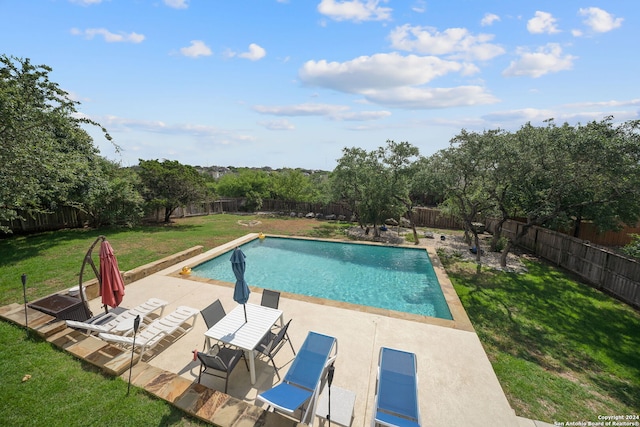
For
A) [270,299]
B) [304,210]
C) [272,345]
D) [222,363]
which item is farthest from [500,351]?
[304,210]

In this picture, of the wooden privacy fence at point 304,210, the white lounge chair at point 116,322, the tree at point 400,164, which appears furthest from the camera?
the wooden privacy fence at point 304,210

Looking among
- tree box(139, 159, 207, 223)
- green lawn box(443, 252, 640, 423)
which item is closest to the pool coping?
green lawn box(443, 252, 640, 423)

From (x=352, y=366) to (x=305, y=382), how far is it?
1271mm

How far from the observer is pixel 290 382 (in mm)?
4277

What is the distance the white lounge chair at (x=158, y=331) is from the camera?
506 cm

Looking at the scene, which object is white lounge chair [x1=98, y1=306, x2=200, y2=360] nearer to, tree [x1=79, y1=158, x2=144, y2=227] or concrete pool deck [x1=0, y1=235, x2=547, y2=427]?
concrete pool deck [x1=0, y1=235, x2=547, y2=427]

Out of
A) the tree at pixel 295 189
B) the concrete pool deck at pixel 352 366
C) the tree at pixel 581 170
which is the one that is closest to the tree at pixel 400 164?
the tree at pixel 581 170

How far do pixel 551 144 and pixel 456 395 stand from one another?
966 centimetres

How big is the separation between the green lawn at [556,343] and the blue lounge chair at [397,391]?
1958 millimetres

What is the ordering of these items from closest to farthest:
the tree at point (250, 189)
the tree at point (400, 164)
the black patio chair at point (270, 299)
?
the black patio chair at point (270, 299), the tree at point (400, 164), the tree at point (250, 189)

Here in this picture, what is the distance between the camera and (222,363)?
4289 millimetres

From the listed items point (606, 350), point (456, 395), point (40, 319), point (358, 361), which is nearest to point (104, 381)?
point (40, 319)

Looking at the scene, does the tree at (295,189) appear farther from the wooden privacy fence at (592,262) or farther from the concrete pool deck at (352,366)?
the concrete pool deck at (352,366)

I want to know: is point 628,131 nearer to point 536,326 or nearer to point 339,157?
point 536,326
